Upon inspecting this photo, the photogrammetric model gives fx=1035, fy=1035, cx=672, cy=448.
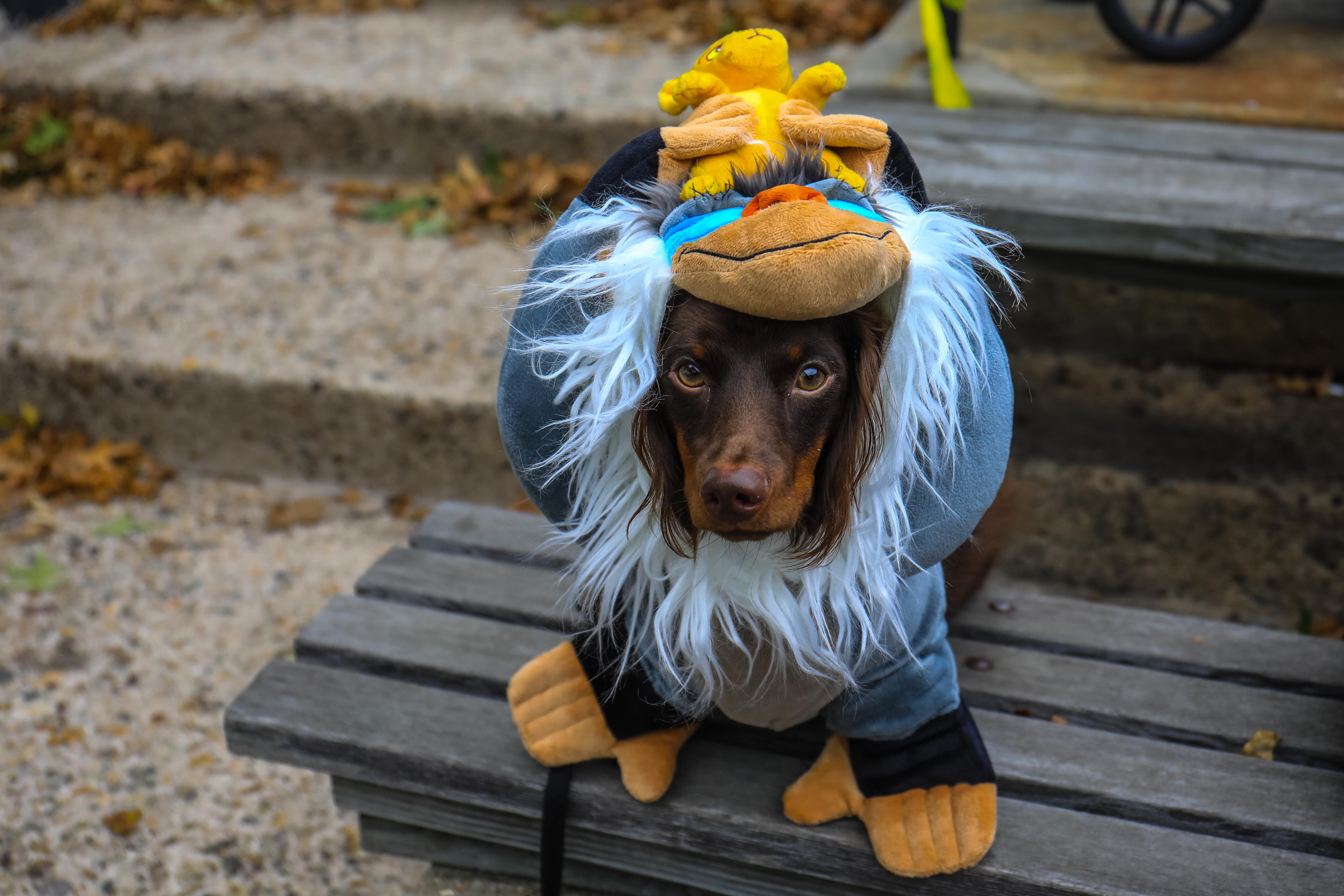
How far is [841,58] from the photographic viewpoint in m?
3.78

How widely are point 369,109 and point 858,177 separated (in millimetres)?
2989

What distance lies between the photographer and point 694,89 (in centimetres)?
120

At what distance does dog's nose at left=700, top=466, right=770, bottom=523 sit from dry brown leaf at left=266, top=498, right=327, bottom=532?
2.05 m

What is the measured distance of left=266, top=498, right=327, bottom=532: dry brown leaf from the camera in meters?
2.77

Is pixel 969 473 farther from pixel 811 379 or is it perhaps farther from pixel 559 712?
pixel 559 712

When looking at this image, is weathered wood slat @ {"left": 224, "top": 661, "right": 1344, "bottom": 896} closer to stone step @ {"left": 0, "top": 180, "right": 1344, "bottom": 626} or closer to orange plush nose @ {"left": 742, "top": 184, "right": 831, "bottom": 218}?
orange plush nose @ {"left": 742, "top": 184, "right": 831, "bottom": 218}

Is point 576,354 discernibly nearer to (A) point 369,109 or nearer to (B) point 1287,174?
(B) point 1287,174

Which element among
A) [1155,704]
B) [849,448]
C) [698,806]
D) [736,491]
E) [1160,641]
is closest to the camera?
[736,491]

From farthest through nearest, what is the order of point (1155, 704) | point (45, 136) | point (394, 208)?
point (45, 136) < point (394, 208) < point (1155, 704)

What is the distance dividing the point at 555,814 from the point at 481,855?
345mm

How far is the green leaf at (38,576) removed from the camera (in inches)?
101

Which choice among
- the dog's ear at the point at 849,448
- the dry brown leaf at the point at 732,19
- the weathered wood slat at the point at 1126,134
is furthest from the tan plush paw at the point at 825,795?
the dry brown leaf at the point at 732,19

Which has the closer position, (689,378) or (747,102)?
(689,378)

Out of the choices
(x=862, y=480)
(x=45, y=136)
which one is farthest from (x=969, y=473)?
(x=45, y=136)
